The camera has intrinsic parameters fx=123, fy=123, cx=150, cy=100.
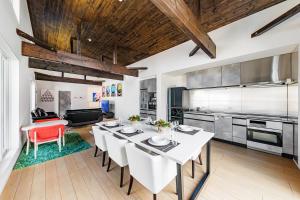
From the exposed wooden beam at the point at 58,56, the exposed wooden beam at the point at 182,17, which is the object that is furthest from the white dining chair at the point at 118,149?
the exposed wooden beam at the point at 58,56

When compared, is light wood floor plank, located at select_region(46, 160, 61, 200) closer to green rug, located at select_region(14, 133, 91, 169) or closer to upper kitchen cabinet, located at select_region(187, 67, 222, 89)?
green rug, located at select_region(14, 133, 91, 169)

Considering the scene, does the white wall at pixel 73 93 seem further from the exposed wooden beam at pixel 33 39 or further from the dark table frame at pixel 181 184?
the dark table frame at pixel 181 184

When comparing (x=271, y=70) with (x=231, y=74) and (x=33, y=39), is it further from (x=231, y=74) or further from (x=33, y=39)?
(x=33, y=39)

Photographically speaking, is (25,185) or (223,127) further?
(223,127)

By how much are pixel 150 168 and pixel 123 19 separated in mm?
2822

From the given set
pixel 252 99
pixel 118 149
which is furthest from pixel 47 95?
pixel 252 99

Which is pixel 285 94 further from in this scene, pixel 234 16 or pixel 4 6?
pixel 4 6

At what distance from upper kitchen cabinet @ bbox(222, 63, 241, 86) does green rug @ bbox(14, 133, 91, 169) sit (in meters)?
4.06

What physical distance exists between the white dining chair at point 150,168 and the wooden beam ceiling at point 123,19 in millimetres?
2261

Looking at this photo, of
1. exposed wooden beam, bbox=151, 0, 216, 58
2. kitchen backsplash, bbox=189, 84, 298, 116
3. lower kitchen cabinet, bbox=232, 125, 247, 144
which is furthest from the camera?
lower kitchen cabinet, bbox=232, 125, 247, 144

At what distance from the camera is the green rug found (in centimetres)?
249

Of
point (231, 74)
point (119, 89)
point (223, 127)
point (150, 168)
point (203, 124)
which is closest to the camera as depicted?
point (150, 168)

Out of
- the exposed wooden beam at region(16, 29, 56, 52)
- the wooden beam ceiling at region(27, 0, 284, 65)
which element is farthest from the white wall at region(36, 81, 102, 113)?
the exposed wooden beam at region(16, 29, 56, 52)

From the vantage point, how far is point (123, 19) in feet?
8.59
